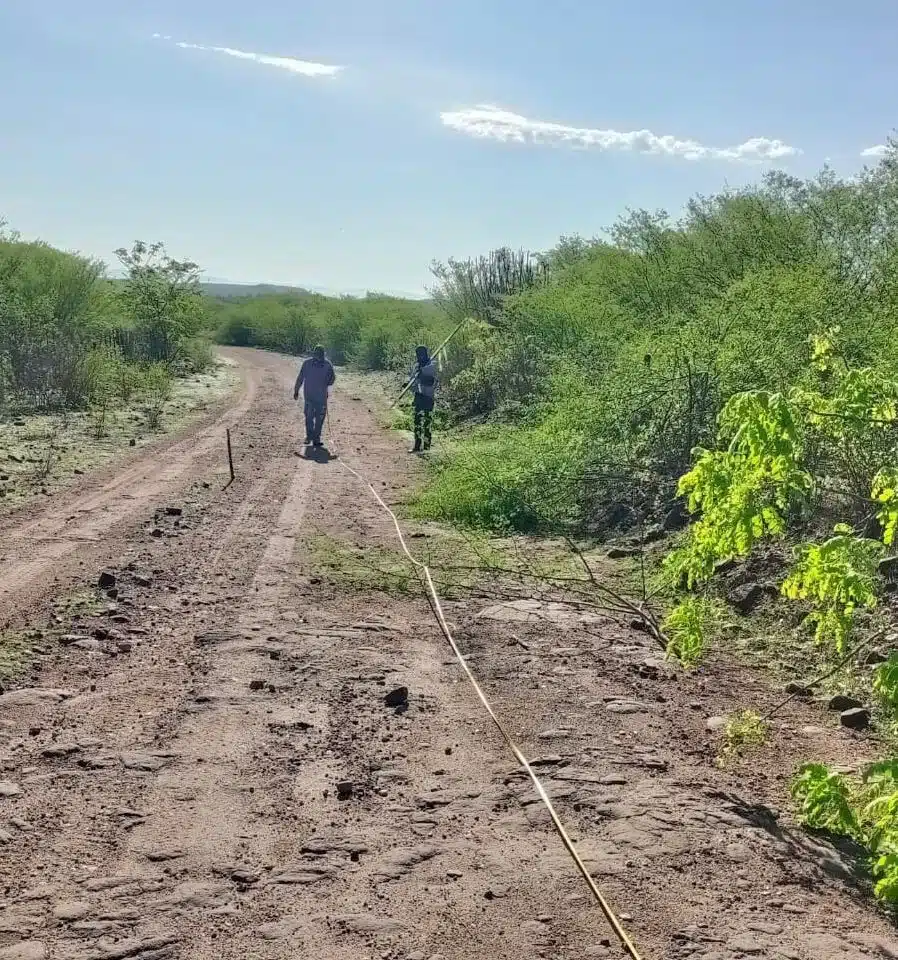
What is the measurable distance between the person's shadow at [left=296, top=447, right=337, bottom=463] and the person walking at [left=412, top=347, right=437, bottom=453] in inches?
62.7

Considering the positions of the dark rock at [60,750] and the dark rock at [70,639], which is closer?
the dark rock at [60,750]

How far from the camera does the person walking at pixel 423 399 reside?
16.9 m

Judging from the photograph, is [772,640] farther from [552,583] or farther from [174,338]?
[174,338]

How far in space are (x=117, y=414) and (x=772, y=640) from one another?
16452mm

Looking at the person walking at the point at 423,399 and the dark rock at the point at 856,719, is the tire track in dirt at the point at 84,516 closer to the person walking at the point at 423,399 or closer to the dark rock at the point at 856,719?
the person walking at the point at 423,399

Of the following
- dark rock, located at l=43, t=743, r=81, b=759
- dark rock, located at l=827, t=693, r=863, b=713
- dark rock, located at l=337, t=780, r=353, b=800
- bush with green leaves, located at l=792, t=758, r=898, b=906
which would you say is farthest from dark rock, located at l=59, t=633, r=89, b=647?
dark rock, located at l=827, t=693, r=863, b=713

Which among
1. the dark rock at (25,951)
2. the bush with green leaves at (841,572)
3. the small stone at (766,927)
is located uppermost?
the bush with green leaves at (841,572)

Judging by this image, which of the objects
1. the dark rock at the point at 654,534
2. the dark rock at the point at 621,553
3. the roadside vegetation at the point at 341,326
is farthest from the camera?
the roadside vegetation at the point at 341,326

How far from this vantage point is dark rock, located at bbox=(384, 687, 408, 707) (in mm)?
5500

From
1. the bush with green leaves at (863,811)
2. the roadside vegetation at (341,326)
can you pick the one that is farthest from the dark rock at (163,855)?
the roadside vegetation at (341,326)

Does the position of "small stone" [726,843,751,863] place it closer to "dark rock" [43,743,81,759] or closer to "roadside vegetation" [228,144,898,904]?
"roadside vegetation" [228,144,898,904]

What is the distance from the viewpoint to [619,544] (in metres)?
9.55

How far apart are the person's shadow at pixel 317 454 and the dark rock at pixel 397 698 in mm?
9719

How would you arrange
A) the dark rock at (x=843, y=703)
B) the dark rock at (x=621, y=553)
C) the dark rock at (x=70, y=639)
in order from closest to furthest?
the dark rock at (x=843, y=703)
the dark rock at (x=70, y=639)
the dark rock at (x=621, y=553)
